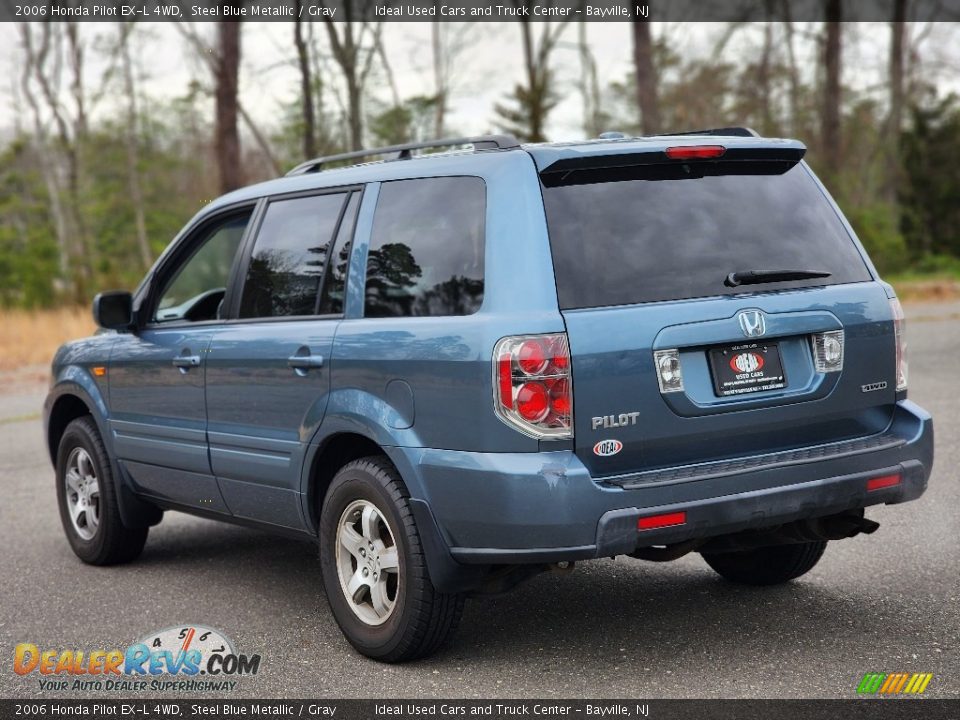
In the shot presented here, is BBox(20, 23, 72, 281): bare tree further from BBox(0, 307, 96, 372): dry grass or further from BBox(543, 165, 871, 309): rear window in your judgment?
BBox(543, 165, 871, 309): rear window

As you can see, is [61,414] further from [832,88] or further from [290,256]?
[832,88]

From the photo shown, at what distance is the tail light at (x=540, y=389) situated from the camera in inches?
158

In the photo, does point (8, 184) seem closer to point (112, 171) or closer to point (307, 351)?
point (112, 171)

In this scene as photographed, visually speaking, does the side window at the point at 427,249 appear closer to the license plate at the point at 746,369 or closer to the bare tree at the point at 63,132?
the license plate at the point at 746,369

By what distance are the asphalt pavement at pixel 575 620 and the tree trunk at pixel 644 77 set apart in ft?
59.9

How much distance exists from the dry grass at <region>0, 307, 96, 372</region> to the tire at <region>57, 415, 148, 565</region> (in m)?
15.0

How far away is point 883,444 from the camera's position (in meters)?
4.61

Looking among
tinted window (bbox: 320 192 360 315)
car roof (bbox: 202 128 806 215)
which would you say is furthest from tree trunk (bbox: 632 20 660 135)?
tinted window (bbox: 320 192 360 315)

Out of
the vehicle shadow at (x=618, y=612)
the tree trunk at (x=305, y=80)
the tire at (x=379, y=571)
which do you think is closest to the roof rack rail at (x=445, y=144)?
the tire at (x=379, y=571)

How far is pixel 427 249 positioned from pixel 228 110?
20.0 metres

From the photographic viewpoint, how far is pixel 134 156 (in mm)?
50625

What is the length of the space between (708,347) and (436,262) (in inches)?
41.8

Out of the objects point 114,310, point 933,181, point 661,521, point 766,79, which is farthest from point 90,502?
point 766,79

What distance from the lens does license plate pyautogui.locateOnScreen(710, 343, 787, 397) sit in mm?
4262
